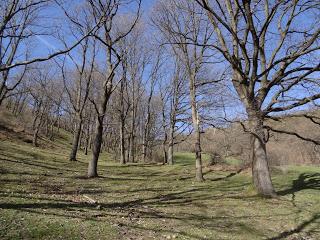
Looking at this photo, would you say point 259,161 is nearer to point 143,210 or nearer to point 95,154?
point 143,210

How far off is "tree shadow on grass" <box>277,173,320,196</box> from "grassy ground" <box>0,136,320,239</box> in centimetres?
9

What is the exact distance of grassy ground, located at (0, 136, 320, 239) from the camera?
7391 millimetres

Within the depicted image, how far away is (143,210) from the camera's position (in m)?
10.2

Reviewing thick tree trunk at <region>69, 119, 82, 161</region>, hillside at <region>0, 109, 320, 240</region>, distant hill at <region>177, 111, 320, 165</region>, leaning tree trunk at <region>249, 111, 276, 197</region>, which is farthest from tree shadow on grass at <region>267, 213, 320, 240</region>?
thick tree trunk at <region>69, 119, 82, 161</region>

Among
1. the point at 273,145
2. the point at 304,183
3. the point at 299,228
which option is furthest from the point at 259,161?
the point at 273,145

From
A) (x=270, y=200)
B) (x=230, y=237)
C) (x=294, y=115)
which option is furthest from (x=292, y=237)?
(x=294, y=115)

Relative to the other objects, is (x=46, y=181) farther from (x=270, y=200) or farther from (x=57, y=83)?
(x=57, y=83)

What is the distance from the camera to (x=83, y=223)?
767cm

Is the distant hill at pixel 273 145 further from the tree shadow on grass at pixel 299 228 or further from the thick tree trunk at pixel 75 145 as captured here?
the thick tree trunk at pixel 75 145

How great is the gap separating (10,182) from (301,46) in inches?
490

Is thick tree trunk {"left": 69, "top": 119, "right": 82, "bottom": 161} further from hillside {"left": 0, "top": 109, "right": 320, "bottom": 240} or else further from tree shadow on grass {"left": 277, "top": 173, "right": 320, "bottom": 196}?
tree shadow on grass {"left": 277, "top": 173, "right": 320, "bottom": 196}

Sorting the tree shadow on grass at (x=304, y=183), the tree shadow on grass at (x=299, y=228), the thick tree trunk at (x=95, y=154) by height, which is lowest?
the tree shadow on grass at (x=299, y=228)

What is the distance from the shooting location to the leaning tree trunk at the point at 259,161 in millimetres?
13883

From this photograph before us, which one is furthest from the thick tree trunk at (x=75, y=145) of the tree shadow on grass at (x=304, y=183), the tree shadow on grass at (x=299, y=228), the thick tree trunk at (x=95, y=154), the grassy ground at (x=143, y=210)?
the tree shadow on grass at (x=299, y=228)
